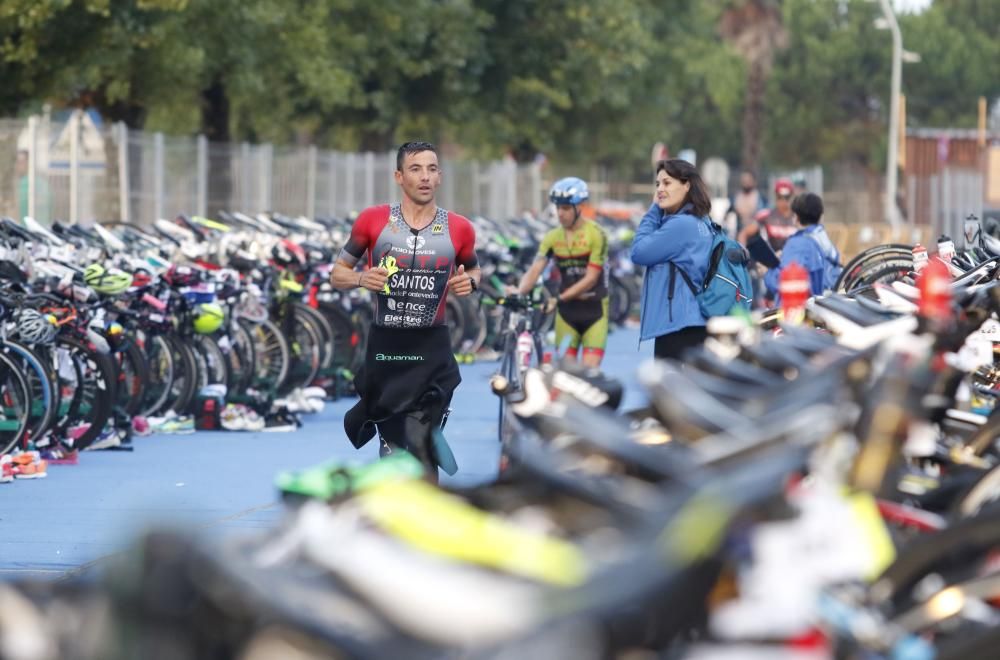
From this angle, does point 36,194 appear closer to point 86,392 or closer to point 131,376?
point 131,376

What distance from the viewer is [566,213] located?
1554cm

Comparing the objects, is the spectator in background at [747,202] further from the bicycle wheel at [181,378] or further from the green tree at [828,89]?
the green tree at [828,89]

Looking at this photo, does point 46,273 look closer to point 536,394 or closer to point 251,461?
point 251,461

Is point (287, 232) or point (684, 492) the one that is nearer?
point (684, 492)

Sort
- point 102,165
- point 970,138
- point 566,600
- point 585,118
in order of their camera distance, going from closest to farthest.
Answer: point 566,600 < point 102,165 < point 585,118 < point 970,138

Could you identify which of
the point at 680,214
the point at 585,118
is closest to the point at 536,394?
the point at 680,214

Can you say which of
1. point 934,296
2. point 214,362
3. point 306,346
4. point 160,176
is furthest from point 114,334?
point 160,176

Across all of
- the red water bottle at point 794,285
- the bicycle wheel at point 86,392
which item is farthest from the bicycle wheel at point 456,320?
the red water bottle at point 794,285

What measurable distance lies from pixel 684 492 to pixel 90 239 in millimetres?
12865

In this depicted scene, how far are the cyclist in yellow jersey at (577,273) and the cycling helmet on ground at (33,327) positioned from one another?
3499 mm

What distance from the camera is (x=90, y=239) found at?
1616 cm

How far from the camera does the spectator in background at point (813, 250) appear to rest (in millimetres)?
15406

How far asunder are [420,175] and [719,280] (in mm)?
2094

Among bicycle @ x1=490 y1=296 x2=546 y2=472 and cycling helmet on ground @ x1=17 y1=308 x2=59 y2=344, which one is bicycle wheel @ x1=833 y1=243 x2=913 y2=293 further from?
cycling helmet on ground @ x1=17 y1=308 x2=59 y2=344
